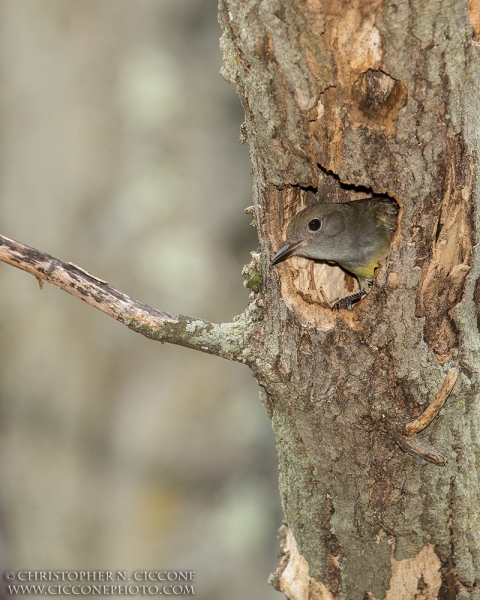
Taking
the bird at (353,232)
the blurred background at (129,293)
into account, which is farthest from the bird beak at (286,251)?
the blurred background at (129,293)

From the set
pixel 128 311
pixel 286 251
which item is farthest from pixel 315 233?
pixel 128 311

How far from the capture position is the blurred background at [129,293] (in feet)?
18.4

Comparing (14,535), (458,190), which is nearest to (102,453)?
(14,535)

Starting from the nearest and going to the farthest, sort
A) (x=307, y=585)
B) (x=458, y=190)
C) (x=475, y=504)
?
→ 1. (x=458, y=190)
2. (x=475, y=504)
3. (x=307, y=585)

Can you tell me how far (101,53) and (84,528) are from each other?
4.15 metres

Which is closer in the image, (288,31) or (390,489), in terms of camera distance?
(288,31)

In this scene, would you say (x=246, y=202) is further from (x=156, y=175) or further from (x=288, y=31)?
(x=288, y=31)

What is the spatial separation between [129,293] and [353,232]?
2.46 m

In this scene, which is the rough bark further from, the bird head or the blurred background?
the blurred background

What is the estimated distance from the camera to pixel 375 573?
2.99m

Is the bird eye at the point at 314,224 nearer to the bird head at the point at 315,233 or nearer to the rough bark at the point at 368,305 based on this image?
the bird head at the point at 315,233

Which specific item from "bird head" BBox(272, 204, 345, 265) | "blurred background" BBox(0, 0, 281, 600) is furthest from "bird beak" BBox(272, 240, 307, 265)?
"blurred background" BBox(0, 0, 281, 600)

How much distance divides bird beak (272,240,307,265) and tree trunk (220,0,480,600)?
4 centimetres

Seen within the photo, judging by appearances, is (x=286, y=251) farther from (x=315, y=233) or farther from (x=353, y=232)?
(x=353, y=232)
